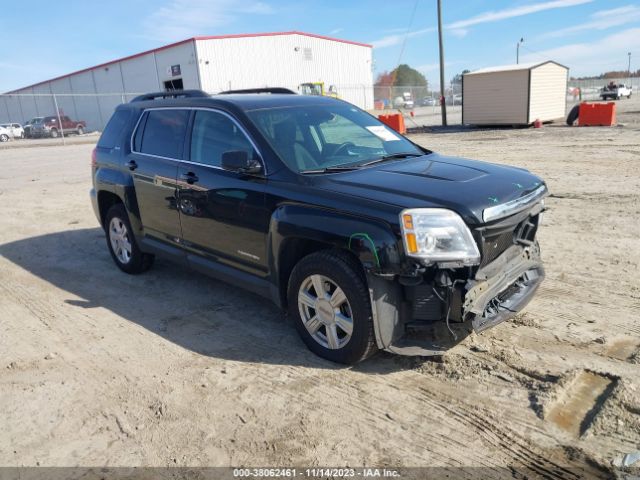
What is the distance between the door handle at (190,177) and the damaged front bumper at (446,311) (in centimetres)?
199

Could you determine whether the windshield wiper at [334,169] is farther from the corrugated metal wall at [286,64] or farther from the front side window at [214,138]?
the corrugated metal wall at [286,64]

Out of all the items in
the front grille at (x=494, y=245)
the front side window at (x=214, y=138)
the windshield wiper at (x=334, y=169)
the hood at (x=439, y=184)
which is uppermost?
the front side window at (x=214, y=138)

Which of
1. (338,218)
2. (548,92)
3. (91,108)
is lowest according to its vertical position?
(338,218)

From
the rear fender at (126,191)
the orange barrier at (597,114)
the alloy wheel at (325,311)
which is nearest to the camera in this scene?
the alloy wheel at (325,311)

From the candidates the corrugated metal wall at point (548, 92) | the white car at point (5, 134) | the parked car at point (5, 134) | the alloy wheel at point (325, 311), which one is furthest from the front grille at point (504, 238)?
the white car at point (5, 134)

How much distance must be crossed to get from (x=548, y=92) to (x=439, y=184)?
23935mm

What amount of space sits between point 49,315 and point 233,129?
99.4 inches

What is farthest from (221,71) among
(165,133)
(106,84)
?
(165,133)

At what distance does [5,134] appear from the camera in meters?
35.6

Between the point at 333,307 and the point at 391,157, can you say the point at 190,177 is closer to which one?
the point at 391,157

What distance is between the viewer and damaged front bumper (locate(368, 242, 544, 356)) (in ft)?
10.4

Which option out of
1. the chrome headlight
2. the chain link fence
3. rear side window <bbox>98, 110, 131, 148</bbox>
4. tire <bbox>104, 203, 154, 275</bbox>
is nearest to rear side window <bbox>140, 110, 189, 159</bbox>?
rear side window <bbox>98, 110, 131, 148</bbox>

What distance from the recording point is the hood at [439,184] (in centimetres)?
319

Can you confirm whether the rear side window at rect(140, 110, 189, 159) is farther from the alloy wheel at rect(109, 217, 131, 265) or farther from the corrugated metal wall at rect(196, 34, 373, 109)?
the corrugated metal wall at rect(196, 34, 373, 109)
